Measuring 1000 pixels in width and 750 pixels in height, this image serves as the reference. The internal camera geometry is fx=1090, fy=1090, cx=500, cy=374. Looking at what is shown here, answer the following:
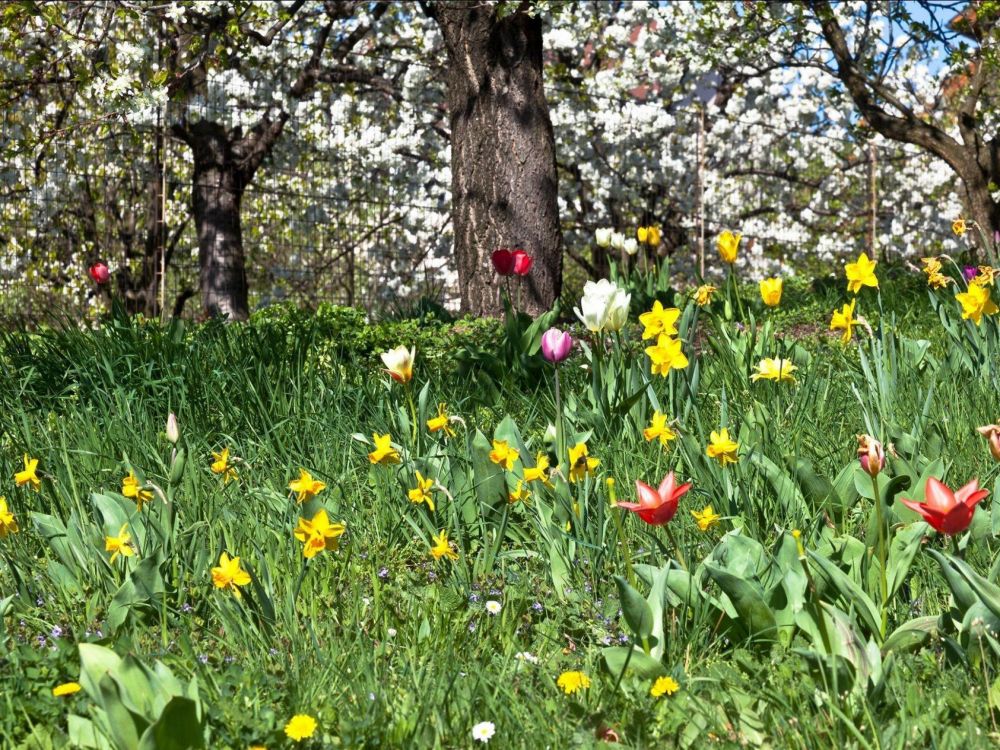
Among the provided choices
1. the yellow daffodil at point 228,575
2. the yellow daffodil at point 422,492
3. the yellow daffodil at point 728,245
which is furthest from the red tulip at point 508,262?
the yellow daffodil at point 228,575

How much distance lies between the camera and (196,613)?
2189 mm

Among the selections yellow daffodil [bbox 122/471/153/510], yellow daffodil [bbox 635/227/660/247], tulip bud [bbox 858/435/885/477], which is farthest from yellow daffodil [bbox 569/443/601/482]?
yellow daffodil [bbox 635/227/660/247]

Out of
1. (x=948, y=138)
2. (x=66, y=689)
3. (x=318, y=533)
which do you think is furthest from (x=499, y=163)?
(x=948, y=138)

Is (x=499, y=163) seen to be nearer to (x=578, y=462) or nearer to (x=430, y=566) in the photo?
(x=430, y=566)

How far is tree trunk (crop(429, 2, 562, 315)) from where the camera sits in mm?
5996

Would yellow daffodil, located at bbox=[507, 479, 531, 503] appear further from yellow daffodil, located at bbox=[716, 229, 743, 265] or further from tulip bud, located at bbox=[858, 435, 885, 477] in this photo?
yellow daffodil, located at bbox=[716, 229, 743, 265]

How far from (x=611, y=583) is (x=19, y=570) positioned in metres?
1.22

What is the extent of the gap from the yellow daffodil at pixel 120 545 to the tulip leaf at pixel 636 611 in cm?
96

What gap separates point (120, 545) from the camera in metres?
2.12

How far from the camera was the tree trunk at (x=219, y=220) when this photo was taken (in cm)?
944

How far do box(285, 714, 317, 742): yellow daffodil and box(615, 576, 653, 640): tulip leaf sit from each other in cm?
54

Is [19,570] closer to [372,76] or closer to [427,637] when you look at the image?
[427,637]

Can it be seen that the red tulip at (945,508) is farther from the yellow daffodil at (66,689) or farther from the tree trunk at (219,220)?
the tree trunk at (219,220)

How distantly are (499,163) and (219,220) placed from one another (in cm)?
455
